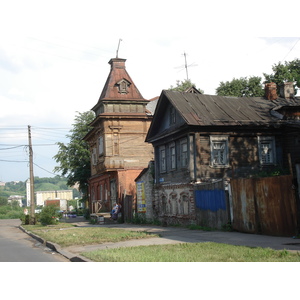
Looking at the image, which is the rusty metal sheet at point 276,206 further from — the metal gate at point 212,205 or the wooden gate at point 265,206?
the metal gate at point 212,205

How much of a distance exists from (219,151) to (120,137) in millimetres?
15785

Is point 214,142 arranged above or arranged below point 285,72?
below

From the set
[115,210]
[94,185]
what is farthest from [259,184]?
[94,185]

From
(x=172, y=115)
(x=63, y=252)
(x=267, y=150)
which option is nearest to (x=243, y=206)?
(x=63, y=252)

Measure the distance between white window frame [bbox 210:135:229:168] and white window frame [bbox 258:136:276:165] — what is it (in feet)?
7.34

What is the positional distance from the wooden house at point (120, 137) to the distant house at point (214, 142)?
10666 mm

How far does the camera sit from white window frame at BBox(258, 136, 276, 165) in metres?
26.1

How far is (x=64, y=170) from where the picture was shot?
5484 cm

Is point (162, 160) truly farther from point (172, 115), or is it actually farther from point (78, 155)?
point (78, 155)

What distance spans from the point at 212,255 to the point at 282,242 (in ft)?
12.2

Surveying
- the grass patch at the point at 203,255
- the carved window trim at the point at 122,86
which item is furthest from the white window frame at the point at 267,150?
the carved window trim at the point at 122,86

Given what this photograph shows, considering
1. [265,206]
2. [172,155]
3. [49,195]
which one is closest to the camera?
[265,206]

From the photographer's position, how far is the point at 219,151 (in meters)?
25.4

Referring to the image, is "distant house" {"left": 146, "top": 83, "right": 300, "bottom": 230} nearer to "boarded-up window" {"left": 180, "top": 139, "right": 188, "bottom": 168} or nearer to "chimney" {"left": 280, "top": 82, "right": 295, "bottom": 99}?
"boarded-up window" {"left": 180, "top": 139, "right": 188, "bottom": 168}
